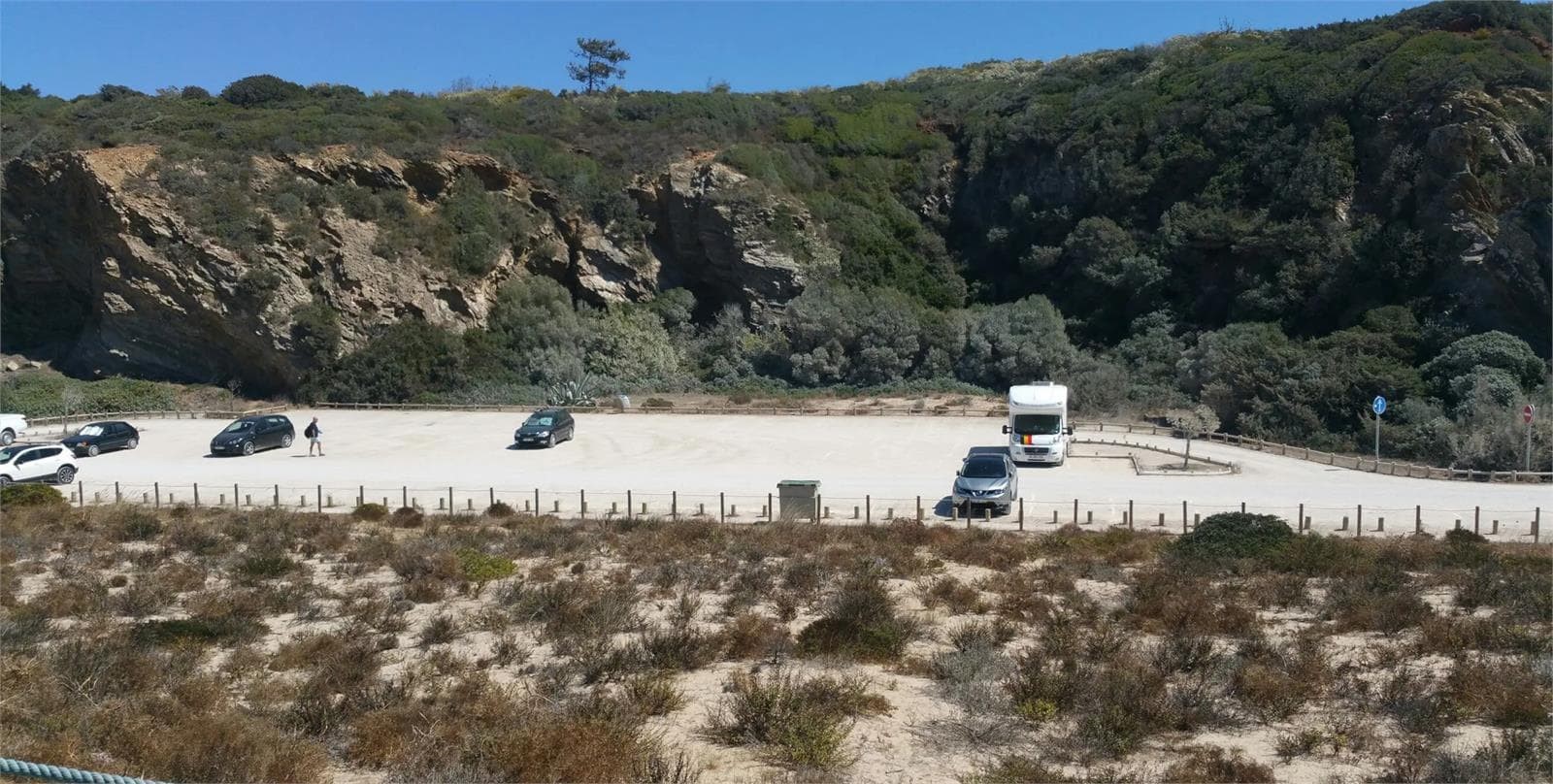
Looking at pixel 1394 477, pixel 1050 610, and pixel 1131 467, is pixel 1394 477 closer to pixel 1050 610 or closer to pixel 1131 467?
pixel 1131 467

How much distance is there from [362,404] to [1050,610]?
42.1 metres

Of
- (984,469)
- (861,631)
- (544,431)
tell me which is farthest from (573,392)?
(861,631)

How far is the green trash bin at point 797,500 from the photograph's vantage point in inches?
963

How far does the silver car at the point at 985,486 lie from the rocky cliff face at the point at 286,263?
35.3 meters

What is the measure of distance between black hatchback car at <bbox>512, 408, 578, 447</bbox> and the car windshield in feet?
56.1

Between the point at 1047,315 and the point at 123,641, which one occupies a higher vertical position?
the point at 1047,315

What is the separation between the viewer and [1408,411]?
38.5m

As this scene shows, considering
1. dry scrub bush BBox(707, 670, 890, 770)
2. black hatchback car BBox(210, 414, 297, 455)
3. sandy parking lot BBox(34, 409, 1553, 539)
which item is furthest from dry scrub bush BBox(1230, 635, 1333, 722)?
black hatchback car BBox(210, 414, 297, 455)

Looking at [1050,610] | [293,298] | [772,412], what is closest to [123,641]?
[1050,610]

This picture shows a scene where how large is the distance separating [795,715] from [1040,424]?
2318 cm

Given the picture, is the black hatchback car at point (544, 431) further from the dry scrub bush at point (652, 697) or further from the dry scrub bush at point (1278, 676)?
the dry scrub bush at point (1278, 676)

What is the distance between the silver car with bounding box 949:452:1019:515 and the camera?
24703 millimetres

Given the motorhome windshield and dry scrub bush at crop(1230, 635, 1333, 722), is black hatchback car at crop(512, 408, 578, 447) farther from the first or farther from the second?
dry scrub bush at crop(1230, 635, 1333, 722)

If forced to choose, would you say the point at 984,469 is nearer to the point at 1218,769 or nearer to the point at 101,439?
the point at 1218,769
